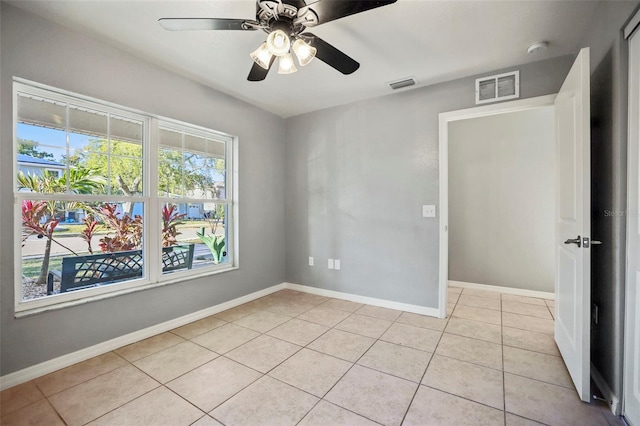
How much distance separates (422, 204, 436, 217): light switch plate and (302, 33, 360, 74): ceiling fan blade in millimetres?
1692

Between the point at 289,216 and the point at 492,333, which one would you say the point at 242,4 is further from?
the point at 492,333

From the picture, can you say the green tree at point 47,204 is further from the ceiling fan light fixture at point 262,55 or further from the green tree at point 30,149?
the ceiling fan light fixture at point 262,55

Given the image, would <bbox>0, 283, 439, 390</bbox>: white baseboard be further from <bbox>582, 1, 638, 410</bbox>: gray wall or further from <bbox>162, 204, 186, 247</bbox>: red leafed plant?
<bbox>582, 1, 638, 410</bbox>: gray wall

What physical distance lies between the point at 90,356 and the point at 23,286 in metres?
0.70

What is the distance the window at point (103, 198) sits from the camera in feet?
6.40

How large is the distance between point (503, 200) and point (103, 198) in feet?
15.0

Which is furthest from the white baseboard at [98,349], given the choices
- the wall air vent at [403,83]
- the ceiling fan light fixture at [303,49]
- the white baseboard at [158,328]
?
the wall air vent at [403,83]

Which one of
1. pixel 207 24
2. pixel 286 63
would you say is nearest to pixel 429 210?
pixel 286 63

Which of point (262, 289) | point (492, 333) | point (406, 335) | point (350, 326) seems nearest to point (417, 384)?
point (406, 335)

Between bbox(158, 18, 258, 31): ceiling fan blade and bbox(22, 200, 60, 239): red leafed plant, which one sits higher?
bbox(158, 18, 258, 31): ceiling fan blade

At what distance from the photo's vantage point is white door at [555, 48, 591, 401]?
1.56m

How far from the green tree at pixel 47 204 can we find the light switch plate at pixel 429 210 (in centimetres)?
311

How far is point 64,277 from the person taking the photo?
2102 mm

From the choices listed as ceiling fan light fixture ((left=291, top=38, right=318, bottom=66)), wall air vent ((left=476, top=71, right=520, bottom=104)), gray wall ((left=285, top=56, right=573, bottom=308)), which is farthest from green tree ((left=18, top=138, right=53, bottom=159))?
wall air vent ((left=476, top=71, right=520, bottom=104))
